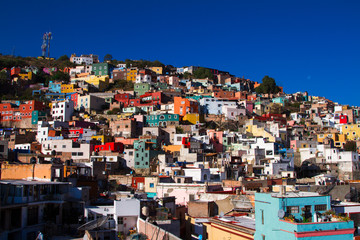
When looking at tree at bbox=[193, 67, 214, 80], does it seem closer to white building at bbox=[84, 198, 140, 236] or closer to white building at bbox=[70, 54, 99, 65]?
white building at bbox=[70, 54, 99, 65]

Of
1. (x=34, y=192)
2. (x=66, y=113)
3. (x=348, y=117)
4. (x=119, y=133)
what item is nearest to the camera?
(x=34, y=192)

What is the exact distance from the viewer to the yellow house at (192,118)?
54119mm

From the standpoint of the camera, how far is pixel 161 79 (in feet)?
260

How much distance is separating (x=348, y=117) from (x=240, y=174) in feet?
111

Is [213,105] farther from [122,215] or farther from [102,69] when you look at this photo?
[122,215]

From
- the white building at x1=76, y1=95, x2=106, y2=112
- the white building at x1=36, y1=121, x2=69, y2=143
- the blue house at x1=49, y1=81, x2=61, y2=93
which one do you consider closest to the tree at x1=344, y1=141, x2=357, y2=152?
the white building at x1=36, y1=121, x2=69, y2=143

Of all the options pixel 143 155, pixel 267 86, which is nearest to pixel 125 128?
pixel 143 155

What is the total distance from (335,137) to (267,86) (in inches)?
1339

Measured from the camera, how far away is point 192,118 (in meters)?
54.4

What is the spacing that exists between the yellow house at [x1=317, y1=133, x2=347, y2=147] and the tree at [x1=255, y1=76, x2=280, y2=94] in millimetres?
32781

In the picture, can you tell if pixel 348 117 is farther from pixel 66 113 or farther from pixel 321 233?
pixel 321 233

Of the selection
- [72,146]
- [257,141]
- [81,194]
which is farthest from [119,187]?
[257,141]

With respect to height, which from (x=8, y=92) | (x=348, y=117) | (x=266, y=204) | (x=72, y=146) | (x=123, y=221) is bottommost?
(x=123, y=221)

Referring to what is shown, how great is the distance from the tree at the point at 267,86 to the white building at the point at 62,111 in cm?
4133
